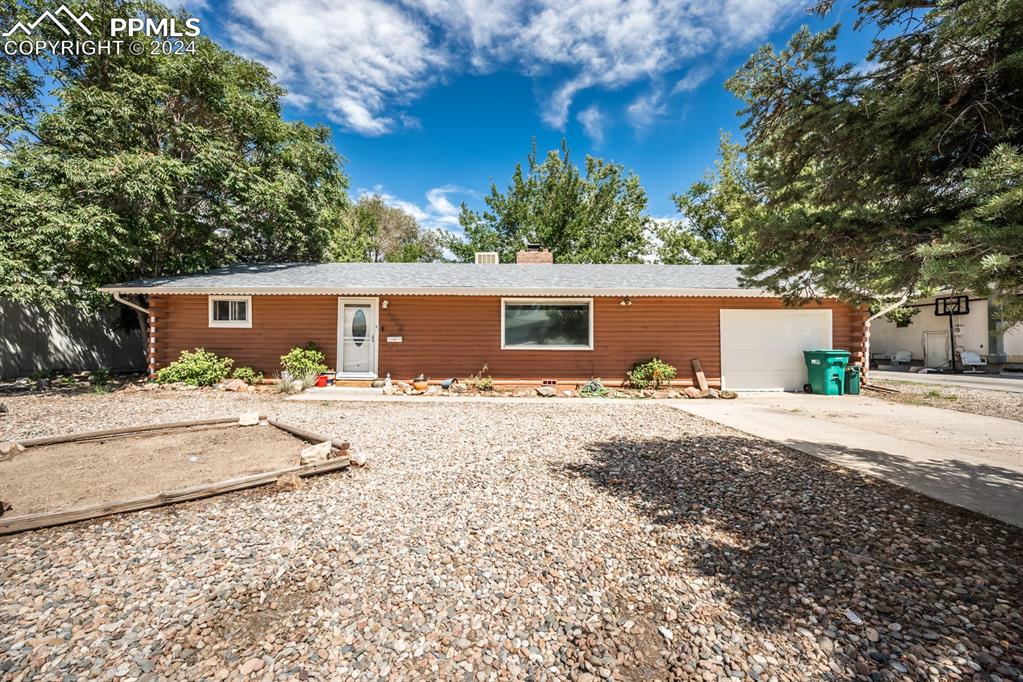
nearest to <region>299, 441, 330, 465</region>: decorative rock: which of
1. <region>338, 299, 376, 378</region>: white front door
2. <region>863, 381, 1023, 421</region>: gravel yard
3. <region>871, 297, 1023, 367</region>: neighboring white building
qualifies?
<region>338, 299, 376, 378</region>: white front door

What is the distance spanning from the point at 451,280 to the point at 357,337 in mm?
2737

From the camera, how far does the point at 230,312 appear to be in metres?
10.4

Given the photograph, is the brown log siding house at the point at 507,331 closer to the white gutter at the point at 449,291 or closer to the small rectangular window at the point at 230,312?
the small rectangular window at the point at 230,312

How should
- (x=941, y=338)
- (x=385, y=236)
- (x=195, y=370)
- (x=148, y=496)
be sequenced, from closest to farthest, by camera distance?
(x=148, y=496) → (x=195, y=370) → (x=941, y=338) → (x=385, y=236)

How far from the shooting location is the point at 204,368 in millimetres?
9711

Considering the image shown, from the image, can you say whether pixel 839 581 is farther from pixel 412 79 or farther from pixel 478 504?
pixel 412 79

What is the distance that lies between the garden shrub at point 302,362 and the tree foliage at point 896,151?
944cm

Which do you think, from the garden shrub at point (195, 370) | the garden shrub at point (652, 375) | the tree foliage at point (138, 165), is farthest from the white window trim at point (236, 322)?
the garden shrub at point (652, 375)

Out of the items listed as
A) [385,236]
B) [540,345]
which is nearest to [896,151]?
[540,345]

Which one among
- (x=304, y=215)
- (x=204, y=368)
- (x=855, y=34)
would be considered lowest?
(x=204, y=368)

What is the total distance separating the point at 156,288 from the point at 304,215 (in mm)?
5055

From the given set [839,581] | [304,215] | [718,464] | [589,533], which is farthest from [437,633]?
[304,215]

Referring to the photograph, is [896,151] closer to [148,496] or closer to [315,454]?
[315,454]

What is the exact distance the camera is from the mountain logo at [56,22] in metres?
10.0
